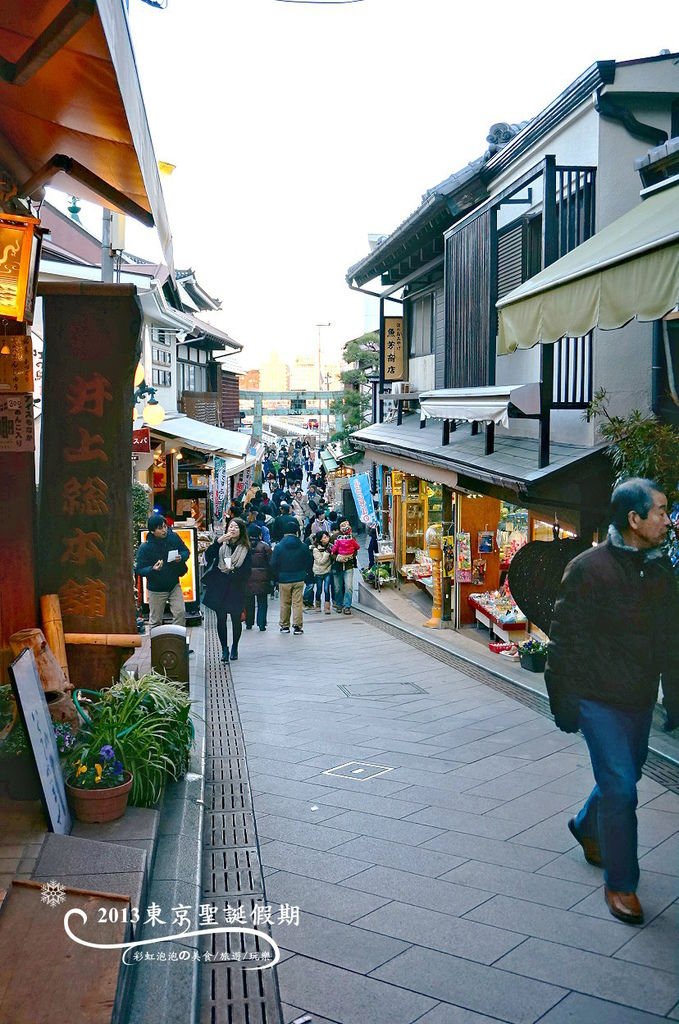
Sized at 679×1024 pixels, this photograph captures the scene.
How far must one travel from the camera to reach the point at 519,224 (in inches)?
516

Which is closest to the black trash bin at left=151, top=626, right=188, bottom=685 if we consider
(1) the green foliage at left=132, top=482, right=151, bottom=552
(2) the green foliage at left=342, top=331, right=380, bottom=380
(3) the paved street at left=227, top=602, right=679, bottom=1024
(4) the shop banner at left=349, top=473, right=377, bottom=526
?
(3) the paved street at left=227, top=602, right=679, bottom=1024

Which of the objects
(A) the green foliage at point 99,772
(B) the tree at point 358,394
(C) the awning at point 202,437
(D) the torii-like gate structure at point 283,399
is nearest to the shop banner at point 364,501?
(C) the awning at point 202,437

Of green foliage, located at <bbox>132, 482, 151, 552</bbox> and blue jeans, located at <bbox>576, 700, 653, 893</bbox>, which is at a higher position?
green foliage, located at <bbox>132, 482, 151, 552</bbox>

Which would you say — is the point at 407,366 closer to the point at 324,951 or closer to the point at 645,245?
the point at 645,245

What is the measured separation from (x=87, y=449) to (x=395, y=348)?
54.2 feet

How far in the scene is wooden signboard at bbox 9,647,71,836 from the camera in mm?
4941

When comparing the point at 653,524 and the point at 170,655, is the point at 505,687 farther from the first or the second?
the point at 653,524

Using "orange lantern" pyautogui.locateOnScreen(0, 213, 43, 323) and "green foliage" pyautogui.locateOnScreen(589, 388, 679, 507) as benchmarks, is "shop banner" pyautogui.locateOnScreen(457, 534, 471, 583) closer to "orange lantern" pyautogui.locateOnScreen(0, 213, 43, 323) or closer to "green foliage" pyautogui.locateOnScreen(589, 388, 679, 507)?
"green foliage" pyautogui.locateOnScreen(589, 388, 679, 507)

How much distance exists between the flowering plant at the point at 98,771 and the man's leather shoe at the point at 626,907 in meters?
2.81

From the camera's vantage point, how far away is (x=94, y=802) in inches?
214

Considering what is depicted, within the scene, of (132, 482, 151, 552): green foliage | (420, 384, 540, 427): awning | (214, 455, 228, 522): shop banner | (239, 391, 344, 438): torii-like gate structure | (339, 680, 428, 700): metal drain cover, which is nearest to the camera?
(420, 384, 540, 427): awning

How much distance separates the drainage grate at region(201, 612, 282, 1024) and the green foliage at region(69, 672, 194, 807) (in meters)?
0.44

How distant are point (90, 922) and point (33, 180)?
495cm

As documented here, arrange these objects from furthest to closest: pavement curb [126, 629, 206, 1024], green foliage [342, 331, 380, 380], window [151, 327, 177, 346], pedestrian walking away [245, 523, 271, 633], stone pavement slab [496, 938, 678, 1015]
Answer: green foliage [342, 331, 380, 380] < window [151, 327, 177, 346] < pedestrian walking away [245, 523, 271, 633] < stone pavement slab [496, 938, 678, 1015] < pavement curb [126, 629, 206, 1024]
